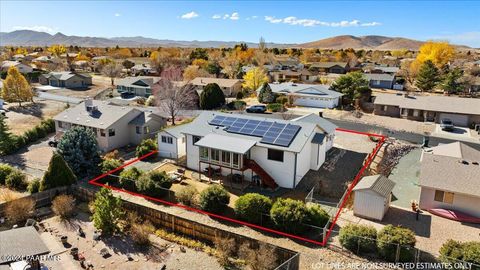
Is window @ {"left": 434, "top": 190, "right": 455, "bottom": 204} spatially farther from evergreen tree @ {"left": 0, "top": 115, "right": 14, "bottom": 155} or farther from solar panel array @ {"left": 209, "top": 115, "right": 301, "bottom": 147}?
evergreen tree @ {"left": 0, "top": 115, "right": 14, "bottom": 155}

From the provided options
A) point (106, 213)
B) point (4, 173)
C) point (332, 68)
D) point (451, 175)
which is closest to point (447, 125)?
point (451, 175)

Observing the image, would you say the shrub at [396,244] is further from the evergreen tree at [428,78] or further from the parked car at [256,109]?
the evergreen tree at [428,78]

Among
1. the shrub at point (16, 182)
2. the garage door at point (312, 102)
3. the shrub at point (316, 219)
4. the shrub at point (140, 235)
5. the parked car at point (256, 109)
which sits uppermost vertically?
the garage door at point (312, 102)

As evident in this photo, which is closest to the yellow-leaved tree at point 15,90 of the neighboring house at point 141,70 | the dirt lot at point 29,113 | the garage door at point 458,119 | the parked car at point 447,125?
the dirt lot at point 29,113

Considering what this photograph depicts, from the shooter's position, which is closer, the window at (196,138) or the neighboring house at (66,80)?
the window at (196,138)

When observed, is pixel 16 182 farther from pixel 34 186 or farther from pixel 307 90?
pixel 307 90

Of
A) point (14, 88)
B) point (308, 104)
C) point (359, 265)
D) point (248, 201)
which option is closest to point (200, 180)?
point (248, 201)
